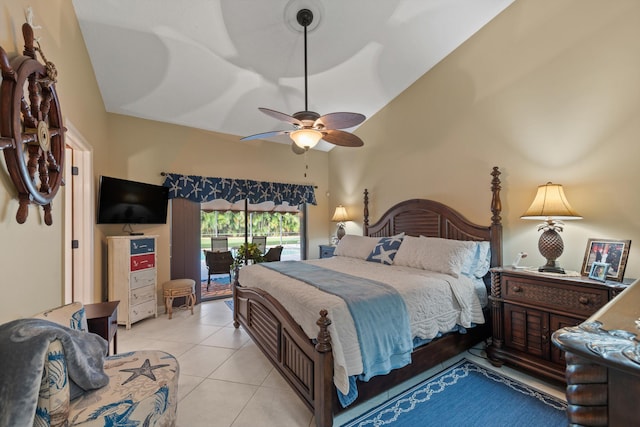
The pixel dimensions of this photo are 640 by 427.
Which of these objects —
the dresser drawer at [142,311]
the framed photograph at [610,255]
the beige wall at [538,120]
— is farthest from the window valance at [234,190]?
the framed photograph at [610,255]

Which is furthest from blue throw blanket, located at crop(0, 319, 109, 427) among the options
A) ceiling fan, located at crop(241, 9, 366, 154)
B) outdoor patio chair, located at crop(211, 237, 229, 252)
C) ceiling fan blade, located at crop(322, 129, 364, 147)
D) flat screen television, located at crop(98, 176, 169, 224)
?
outdoor patio chair, located at crop(211, 237, 229, 252)

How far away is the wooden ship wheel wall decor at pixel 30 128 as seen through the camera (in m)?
1.29

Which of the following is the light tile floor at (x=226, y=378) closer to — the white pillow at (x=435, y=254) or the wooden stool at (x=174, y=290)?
the wooden stool at (x=174, y=290)

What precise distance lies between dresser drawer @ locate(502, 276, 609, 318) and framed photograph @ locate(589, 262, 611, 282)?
12cm

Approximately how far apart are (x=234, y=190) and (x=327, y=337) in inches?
138

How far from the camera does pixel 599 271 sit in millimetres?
2014

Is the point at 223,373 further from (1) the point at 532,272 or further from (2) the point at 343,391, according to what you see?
(1) the point at 532,272

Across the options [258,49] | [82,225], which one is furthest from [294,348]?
[258,49]

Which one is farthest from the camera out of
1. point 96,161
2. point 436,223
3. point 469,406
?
point 436,223

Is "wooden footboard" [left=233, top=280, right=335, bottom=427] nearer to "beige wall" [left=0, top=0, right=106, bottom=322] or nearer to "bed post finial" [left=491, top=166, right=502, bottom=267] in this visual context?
"beige wall" [left=0, top=0, right=106, bottom=322]

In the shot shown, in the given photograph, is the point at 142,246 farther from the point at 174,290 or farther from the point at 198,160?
the point at 198,160

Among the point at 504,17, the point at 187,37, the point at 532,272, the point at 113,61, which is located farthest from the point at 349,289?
the point at 113,61

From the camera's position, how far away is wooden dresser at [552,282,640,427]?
0.60 metres

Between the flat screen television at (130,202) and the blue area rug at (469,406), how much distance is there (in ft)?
11.3
